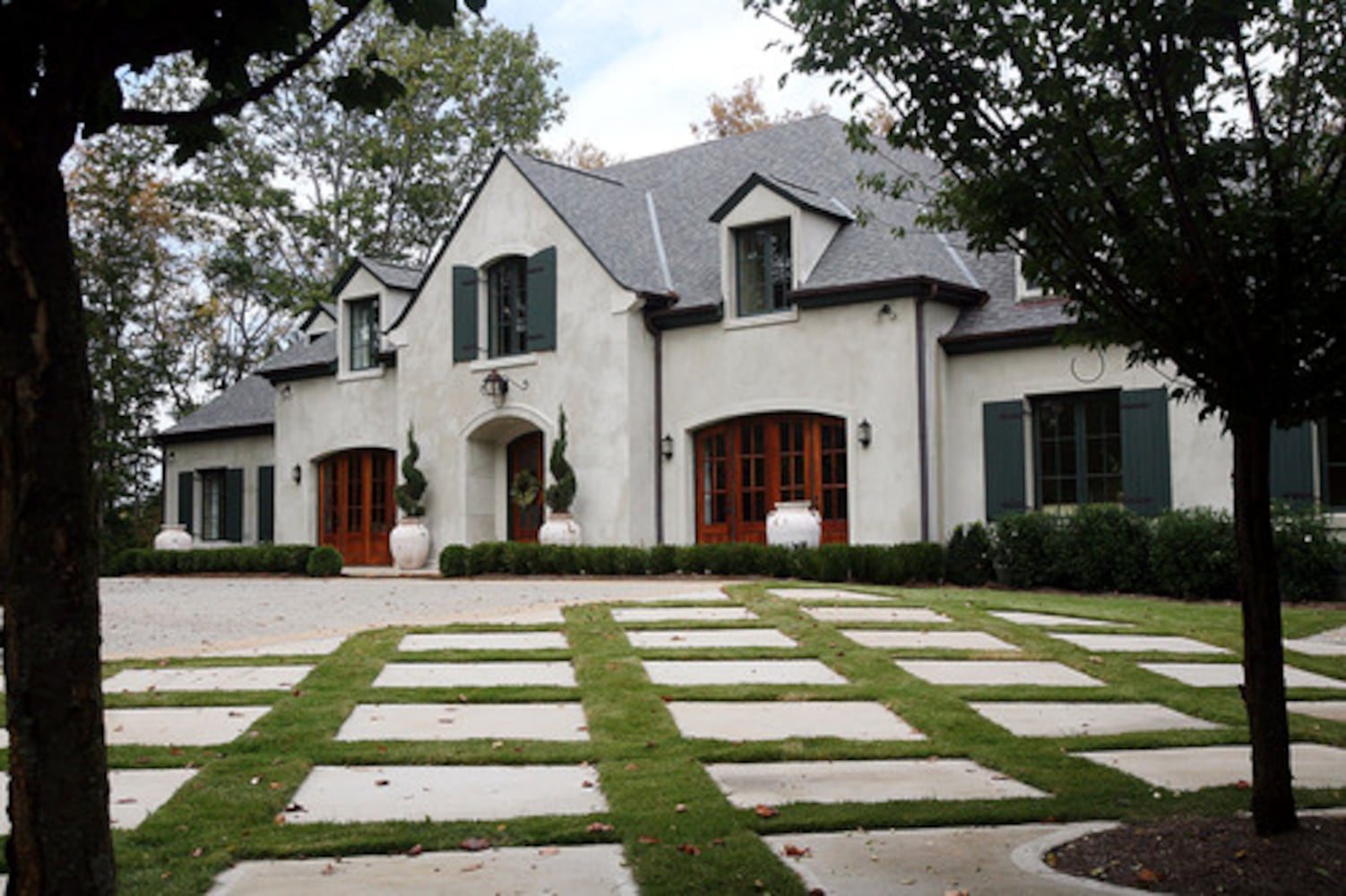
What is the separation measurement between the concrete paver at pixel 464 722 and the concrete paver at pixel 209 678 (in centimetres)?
93

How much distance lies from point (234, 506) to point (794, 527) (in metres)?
13.6

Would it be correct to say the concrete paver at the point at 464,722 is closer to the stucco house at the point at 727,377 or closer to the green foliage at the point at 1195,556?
the green foliage at the point at 1195,556

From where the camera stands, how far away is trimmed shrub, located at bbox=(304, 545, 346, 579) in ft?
58.1

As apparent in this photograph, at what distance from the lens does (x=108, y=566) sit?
868 inches

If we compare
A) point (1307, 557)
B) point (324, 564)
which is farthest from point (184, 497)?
point (1307, 557)

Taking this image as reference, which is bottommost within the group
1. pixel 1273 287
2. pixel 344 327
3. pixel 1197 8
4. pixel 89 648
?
pixel 89 648

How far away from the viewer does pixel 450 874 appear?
10.9 ft

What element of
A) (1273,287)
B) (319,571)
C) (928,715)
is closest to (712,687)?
(928,715)

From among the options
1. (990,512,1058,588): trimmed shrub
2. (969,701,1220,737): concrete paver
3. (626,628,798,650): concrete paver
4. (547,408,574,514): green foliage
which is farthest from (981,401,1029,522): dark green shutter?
(969,701,1220,737): concrete paver

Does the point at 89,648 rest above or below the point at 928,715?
above

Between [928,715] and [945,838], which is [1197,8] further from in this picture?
[928,715]

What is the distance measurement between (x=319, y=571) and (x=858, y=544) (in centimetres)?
832

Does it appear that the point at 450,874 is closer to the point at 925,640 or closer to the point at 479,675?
the point at 479,675

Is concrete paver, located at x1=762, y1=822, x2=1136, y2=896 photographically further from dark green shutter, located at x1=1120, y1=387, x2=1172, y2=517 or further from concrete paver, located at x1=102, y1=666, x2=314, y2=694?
dark green shutter, located at x1=1120, y1=387, x2=1172, y2=517
